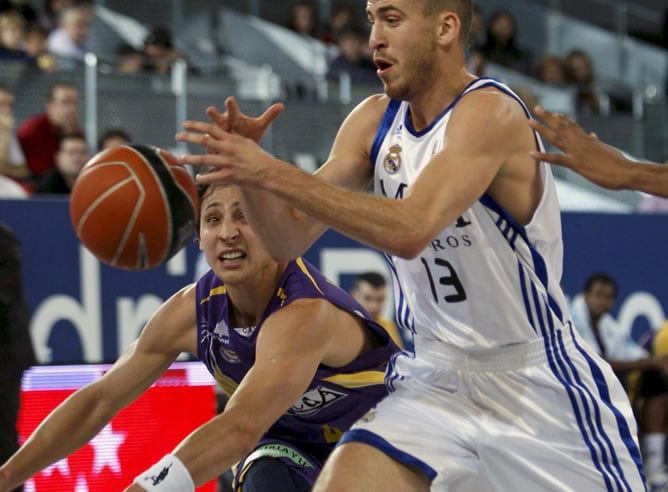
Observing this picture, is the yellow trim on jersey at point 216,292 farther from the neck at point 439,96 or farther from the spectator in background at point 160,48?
the spectator in background at point 160,48

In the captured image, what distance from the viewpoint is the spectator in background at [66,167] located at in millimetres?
7715

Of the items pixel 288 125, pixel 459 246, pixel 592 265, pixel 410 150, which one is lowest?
pixel 592 265

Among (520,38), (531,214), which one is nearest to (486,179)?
(531,214)

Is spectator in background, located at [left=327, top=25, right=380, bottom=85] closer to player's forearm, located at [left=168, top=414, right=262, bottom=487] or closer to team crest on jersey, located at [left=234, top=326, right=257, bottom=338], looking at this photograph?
team crest on jersey, located at [left=234, top=326, right=257, bottom=338]

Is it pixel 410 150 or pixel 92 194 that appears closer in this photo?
pixel 410 150

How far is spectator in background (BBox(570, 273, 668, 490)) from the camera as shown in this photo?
317 inches

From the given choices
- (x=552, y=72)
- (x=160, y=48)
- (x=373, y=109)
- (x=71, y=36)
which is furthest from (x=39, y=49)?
(x=552, y=72)

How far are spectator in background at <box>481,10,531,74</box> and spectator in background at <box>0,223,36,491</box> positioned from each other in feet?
32.3

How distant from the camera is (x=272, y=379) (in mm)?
3631

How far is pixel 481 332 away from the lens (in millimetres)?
3613

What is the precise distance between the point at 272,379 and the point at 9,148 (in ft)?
16.3

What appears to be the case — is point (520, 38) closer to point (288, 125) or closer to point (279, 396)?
point (288, 125)

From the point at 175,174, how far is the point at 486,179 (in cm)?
134

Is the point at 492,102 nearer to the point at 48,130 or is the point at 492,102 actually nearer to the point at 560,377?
the point at 560,377
